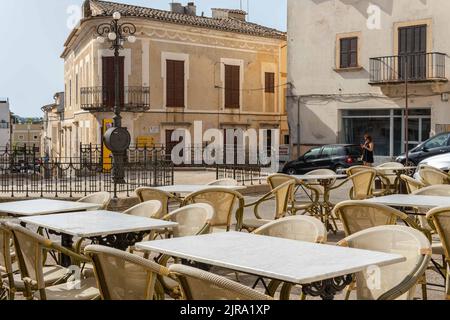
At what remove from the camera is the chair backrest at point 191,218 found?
18.0ft

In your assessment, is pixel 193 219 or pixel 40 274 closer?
pixel 40 274

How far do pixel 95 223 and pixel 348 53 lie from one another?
839 inches

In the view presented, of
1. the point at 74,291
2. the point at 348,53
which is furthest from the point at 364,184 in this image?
the point at 348,53

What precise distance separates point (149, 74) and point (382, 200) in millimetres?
23184

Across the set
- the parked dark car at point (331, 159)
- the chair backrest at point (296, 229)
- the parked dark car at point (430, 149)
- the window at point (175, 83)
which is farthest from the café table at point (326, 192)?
the window at point (175, 83)

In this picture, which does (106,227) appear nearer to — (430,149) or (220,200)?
(220,200)

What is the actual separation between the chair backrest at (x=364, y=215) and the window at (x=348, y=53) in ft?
67.1

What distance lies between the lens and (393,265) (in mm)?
3986

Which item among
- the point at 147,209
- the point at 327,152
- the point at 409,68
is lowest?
A: the point at 147,209

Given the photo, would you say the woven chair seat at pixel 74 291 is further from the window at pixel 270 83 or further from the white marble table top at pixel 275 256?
the window at pixel 270 83

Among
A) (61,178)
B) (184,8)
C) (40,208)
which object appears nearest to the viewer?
(40,208)

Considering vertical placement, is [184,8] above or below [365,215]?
above
